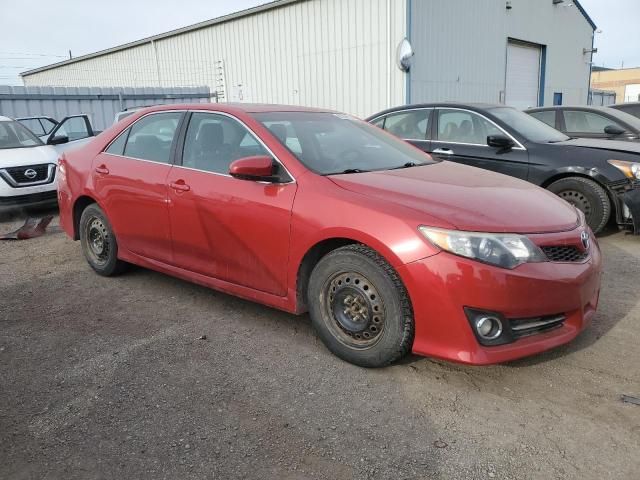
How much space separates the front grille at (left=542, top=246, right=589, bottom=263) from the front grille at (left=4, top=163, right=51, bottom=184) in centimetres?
756

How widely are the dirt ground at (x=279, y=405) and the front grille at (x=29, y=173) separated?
461 cm

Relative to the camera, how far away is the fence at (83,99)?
44.7 feet

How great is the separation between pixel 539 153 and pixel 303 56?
36.2 ft

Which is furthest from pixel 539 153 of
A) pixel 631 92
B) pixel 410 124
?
pixel 631 92

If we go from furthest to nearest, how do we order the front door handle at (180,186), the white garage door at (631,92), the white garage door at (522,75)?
1. the white garage door at (631,92)
2. the white garage door at (522,75)
3. the front door handle at (180,186)

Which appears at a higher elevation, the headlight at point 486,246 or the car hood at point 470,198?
the car hood at point 470,198

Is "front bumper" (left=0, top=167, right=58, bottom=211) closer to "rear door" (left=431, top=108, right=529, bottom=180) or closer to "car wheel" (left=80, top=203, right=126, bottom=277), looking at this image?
"car wheel" (left=80, top=203, right=126, bottom=277)

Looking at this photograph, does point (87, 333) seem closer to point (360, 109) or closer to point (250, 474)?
point (250, 474)

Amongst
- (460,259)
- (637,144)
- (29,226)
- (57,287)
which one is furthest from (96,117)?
(460,259)

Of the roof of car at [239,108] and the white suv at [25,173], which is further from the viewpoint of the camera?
the white suv at [25,173]

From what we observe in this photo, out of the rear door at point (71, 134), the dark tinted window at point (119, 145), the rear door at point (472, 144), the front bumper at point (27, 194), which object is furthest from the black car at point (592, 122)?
the front bumper at point (27, 194)

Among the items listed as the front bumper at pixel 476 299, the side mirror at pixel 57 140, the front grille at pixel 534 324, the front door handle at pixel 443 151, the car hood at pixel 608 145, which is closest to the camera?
the front bumper at pixel 476 299

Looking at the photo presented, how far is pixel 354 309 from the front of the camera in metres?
3.06

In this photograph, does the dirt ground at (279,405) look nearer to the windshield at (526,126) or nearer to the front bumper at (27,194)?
the windshield at (526,126)
